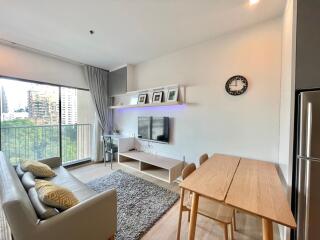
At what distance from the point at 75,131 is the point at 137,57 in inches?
105

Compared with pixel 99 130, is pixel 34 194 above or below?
below

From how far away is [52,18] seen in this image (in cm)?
205

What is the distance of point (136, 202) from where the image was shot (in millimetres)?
2244

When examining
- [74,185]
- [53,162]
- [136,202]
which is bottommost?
[136,202]

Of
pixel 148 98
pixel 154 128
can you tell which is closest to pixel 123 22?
pixel 148 98

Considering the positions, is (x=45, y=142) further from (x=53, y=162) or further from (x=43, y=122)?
(x=53, y=162)

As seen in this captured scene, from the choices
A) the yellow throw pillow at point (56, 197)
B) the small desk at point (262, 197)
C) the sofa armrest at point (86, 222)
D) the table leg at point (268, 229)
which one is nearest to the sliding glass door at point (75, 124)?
the yellow throw pillow at point (56, 197)

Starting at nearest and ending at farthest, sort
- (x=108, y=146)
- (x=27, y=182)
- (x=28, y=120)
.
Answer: (x=27, y=182)
(x=28, y=120)
(x=108, y=146)

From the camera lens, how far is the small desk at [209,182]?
48.1 inches

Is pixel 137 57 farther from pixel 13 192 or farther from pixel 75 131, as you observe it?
pixel 13 192

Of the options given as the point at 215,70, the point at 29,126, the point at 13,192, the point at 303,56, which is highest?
the point at 215,70

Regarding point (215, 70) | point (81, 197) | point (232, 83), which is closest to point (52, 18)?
point (81, 197)

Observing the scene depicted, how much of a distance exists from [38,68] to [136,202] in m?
3.31

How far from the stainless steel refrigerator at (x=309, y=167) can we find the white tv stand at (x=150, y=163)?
175cm
